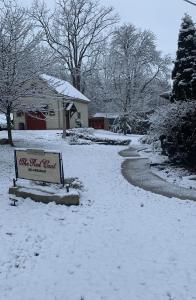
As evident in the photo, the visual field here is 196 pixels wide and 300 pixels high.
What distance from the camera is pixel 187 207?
938cm

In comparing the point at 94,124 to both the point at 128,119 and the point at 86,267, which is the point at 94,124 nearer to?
the point at 128,119

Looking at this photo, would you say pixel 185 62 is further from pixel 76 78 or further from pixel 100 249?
pixel 76 78

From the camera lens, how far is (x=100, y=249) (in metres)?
6.77

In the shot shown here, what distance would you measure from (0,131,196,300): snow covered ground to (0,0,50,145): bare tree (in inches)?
317

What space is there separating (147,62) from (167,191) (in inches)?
1635

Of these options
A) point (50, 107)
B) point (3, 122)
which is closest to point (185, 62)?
point (50, 107)

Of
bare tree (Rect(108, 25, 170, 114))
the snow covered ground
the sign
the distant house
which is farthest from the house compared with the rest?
the snow covered ground

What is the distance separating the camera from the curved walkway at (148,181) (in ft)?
35.9

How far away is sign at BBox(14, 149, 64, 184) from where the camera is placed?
9.77 metres

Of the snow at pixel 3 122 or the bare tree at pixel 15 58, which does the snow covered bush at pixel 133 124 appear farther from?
the bare tree at pixel 15 58

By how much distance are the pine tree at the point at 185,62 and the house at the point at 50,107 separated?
6.46 metres

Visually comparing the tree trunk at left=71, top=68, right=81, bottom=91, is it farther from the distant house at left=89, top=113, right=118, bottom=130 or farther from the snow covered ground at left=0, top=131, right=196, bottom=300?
the snow covered ground at left=0, top=131, right=196, bottom=300

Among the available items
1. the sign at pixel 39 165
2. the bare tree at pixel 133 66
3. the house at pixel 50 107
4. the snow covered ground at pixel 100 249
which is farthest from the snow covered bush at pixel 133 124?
the sign at pixel 39 165

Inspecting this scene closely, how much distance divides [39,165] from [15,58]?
9372 mm
